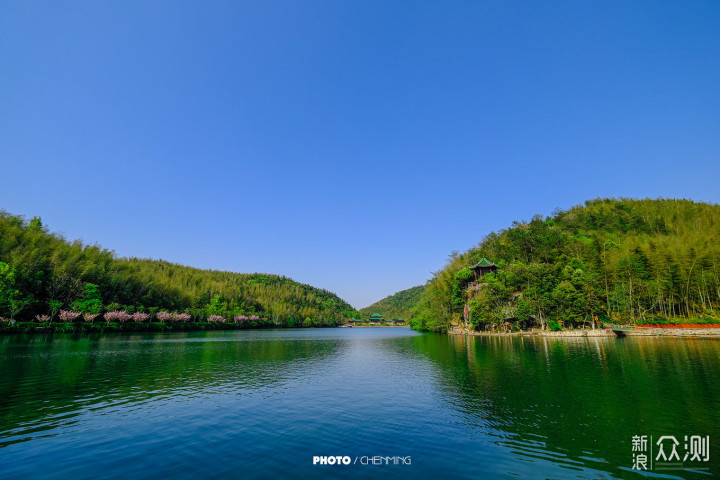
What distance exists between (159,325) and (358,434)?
7042 cm

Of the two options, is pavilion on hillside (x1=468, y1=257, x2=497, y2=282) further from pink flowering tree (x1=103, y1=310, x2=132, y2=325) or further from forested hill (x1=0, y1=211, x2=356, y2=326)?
forested hill (x1=0, y1=211, x2=356, y2=326)

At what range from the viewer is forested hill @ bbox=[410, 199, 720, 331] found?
43531 millimetres

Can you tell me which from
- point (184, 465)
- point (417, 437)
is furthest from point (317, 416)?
point (184, 465)

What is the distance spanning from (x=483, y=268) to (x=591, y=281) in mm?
17167

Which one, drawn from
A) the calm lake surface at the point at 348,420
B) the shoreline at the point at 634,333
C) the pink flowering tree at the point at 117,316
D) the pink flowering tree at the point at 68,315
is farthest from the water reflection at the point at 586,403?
the pink flowering tree at the point at 117,316

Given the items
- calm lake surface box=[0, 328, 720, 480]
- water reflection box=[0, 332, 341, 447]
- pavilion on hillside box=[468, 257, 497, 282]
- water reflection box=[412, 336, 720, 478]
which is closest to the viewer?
calm lake surface box=[0, 328, 720, 480]

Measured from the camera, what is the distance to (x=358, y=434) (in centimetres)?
915

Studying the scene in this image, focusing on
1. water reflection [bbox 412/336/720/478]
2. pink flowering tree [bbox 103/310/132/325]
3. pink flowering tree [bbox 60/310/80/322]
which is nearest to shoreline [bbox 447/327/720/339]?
water reflection [bbox 412/336/720/478]

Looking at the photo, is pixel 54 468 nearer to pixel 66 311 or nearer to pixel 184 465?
pixel 184 465

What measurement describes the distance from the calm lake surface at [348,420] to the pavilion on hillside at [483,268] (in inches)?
1575

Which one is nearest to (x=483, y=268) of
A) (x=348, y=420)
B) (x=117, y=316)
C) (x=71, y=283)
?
(x=348, y=420)

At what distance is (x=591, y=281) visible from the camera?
1845 inches

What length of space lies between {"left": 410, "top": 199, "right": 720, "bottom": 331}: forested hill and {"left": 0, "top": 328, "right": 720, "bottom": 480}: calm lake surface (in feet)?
94.8

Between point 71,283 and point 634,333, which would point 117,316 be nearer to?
point 71,283
